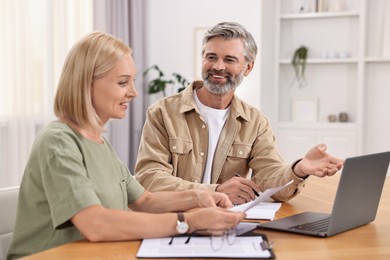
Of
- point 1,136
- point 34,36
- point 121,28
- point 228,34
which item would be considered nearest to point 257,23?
point 121,28

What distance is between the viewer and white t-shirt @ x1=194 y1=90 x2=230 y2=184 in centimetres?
269

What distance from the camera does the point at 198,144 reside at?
2695mm

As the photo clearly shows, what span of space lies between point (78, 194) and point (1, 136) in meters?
3.02

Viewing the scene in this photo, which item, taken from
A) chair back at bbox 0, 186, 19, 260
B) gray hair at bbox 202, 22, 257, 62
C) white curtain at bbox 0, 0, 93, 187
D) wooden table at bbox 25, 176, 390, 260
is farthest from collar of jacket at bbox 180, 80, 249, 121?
white curtain at bbox 0, 0, 93, 187

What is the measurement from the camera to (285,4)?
19.2ft

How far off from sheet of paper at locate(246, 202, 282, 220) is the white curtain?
265 centimetres

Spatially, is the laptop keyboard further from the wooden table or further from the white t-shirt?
the white t-shirt

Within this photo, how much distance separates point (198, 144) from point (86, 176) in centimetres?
109

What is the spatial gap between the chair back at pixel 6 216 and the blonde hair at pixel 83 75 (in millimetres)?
403

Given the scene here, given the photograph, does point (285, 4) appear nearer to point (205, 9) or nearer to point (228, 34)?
point (205, 9)

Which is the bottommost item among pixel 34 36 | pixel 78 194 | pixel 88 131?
pixel 78 194

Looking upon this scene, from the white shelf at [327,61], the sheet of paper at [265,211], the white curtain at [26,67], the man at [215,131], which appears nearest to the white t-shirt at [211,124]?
the man at [215,131]

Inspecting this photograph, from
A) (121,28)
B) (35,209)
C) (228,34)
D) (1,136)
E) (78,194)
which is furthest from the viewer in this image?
(121,28)

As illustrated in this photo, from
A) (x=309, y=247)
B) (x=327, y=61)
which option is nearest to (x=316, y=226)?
(x=309, y=247)
